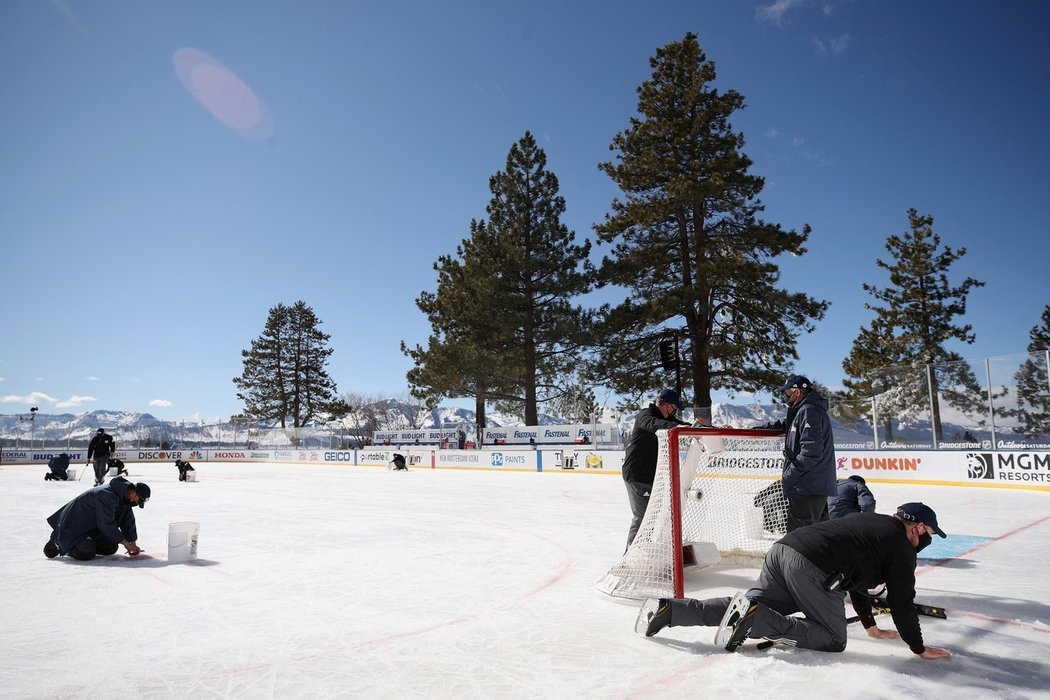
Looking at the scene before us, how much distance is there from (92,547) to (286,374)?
66941mm

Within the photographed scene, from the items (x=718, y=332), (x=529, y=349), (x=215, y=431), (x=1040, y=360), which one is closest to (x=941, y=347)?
(x=718, y=332)

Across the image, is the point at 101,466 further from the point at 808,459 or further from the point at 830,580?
the point at 830,580

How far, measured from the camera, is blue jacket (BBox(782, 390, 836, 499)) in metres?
4.81

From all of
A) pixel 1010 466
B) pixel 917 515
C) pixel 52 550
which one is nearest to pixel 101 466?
pixel 52 550

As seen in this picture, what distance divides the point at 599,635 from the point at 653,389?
26.4 metres

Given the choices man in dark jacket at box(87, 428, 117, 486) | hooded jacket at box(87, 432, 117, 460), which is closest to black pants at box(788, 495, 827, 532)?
man in dark jacket at box(87, 428, 117, 486)

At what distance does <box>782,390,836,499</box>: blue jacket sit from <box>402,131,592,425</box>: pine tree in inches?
1231

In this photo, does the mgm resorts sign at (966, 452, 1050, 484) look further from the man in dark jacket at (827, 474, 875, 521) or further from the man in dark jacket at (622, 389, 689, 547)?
the man in dark jacket at (622, 389, 689, 547)

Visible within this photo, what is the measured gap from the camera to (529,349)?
124 feet

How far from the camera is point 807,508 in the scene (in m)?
4.89

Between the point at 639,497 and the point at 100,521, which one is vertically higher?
the point at 639,497

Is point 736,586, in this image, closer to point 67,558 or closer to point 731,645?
point 731,645

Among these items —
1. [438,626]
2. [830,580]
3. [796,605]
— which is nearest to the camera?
[830,580]

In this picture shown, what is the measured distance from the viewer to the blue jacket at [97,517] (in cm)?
702
